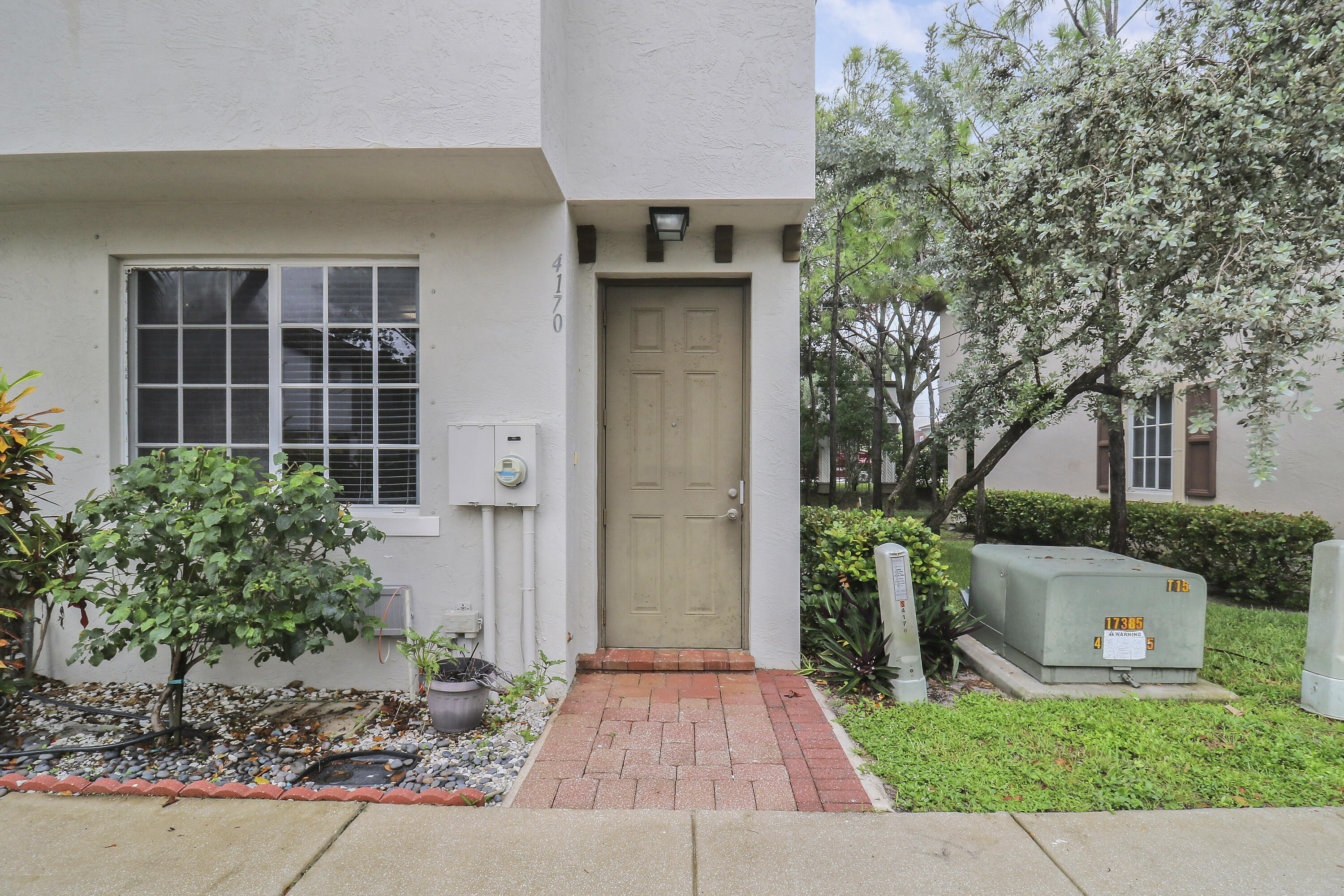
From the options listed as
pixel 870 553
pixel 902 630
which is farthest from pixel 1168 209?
pixel 902 630

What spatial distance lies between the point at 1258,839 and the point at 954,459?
45.2 ft

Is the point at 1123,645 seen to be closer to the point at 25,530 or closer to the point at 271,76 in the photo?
the point at 271,76

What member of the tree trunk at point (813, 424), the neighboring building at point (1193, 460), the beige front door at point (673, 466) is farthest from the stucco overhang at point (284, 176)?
the tree trunk at point (813, 424)

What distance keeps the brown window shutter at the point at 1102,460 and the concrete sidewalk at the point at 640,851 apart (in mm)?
8234

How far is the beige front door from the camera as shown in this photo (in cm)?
457

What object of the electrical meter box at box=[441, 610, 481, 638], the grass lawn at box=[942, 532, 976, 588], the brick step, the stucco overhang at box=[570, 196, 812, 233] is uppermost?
the stucco overhang at box=[570, 196, 812, 233]

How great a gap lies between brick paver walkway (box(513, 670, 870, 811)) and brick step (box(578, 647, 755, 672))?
0.08 metres

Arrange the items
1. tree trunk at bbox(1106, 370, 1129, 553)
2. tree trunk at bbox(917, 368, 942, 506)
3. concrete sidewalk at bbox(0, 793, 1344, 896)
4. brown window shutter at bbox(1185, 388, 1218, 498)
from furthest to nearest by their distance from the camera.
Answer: tree trunk at bbox(917, 368, 942, 506) → brown window shutter at bbox(1185, 388, 1218, 498) → tree trunk at bbox(1106, 370, 1129, 553) → concrete sidewalk at bbox(0, 793, 1344, 896)

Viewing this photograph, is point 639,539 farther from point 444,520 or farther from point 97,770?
point 97,770

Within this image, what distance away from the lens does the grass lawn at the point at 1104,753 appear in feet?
9.37

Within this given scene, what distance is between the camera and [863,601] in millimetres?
4477

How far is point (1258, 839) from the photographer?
101 inches

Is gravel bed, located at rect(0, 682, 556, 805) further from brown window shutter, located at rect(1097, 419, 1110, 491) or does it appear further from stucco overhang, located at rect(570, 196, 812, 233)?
brown window shutter, located at rect(1097, 419, 1110, 491)

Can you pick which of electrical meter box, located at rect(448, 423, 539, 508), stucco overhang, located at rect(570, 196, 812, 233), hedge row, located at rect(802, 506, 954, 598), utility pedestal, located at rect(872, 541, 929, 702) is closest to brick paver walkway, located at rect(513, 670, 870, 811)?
utility pedestal, located at rect(872, 541, 929, 702)
